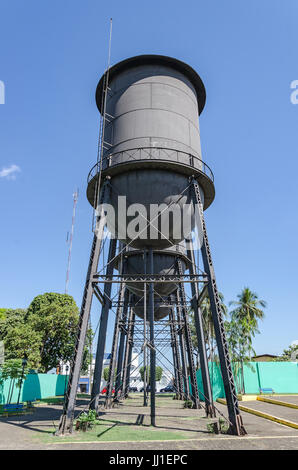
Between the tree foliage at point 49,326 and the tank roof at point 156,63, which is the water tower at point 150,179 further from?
the tree foliage at point 49,326

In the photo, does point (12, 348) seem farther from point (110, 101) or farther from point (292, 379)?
point (292, 379)

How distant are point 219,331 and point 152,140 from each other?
7.93 m

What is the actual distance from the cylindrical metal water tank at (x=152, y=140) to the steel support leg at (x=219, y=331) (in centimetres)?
80

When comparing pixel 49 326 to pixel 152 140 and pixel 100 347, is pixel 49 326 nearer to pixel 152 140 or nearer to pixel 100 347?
pixel 100 347

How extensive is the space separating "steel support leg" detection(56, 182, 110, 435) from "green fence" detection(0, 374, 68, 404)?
37.6 feet

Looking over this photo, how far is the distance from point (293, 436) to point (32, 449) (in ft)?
24.0

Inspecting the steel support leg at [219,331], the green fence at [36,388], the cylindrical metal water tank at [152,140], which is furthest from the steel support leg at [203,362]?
the green fence at [36,388]

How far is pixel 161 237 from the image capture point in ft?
46.1

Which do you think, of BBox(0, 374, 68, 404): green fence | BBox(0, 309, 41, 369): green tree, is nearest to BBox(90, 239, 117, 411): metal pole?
BBox(0, 374, 68, 404): green fence

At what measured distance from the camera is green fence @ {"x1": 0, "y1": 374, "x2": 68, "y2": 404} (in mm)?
21375

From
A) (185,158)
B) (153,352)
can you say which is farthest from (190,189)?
(153,352)

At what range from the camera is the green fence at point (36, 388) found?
21375 millimetres

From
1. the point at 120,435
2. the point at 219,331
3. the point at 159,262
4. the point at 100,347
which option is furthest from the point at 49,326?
the point at 219,331

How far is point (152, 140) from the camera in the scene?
1311 centimetres
